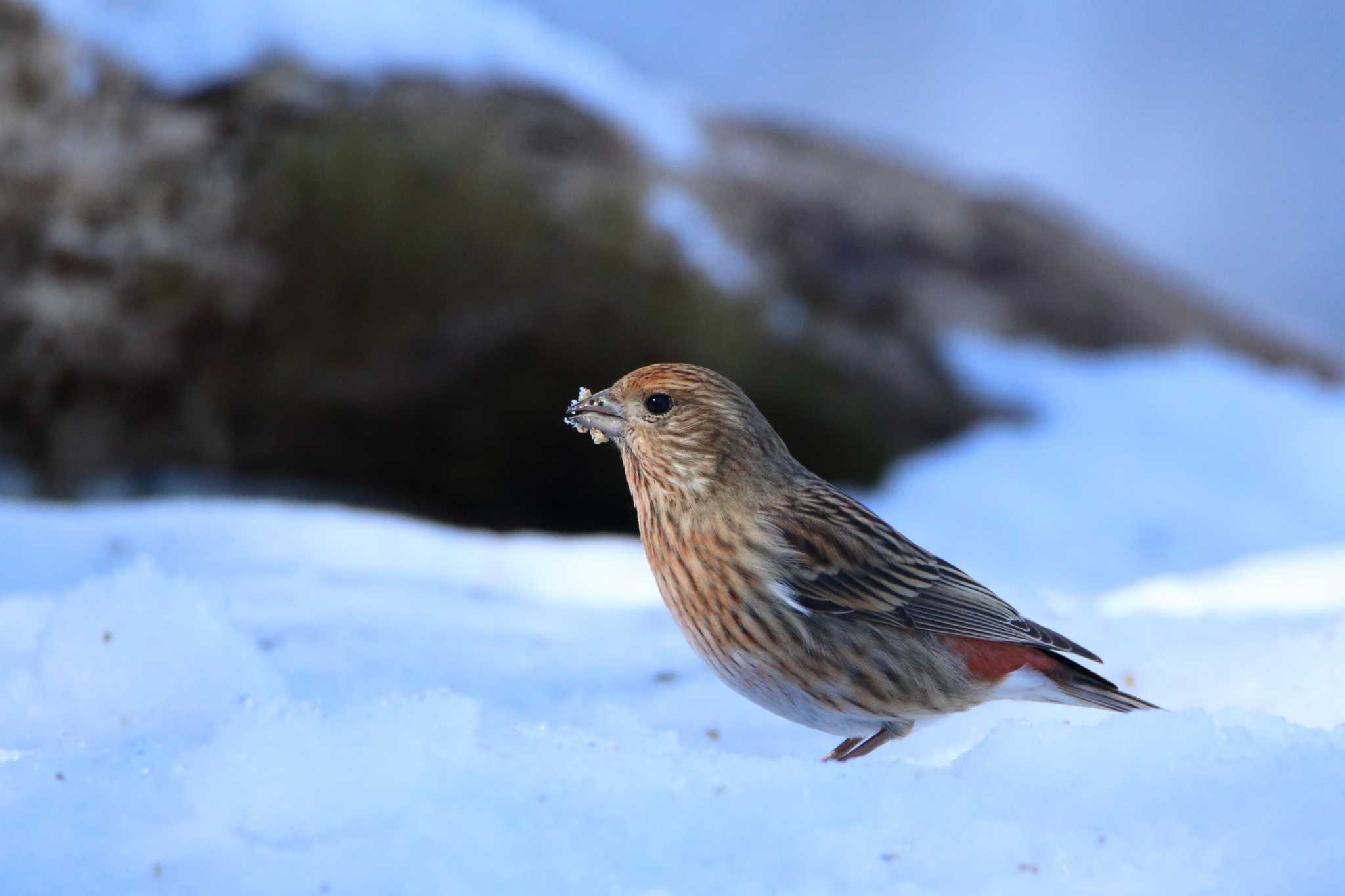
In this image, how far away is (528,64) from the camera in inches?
276

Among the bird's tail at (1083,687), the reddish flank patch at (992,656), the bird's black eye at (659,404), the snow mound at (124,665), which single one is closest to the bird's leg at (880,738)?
the reddish flank patch at (992,656)

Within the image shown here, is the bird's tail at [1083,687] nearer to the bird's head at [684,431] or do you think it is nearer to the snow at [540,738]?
the snow at [540,738]

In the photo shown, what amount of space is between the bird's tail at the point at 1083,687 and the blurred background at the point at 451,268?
12.5 ft

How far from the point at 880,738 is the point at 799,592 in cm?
44

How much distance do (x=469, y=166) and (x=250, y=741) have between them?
4.68 metres

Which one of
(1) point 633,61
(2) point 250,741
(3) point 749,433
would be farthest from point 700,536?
(1) point 633,61

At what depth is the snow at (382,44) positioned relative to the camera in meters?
5.89

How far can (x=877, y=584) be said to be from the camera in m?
3.22

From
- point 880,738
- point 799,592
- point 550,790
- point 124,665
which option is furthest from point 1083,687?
point 124,665

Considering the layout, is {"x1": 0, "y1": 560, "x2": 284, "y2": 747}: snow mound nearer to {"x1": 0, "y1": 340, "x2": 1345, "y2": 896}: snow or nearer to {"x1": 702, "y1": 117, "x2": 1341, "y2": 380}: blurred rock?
{"x1": 0, "y1": 340, "x2": 1345, "y2": 896}: snow

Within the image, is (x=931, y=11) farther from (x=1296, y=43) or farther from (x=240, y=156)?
(x=240, y=156)

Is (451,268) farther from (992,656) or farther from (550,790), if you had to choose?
(550,790)

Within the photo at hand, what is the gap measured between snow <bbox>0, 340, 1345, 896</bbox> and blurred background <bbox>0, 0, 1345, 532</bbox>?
3.92 feet

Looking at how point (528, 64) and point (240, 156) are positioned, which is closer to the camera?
point (240, 156)
